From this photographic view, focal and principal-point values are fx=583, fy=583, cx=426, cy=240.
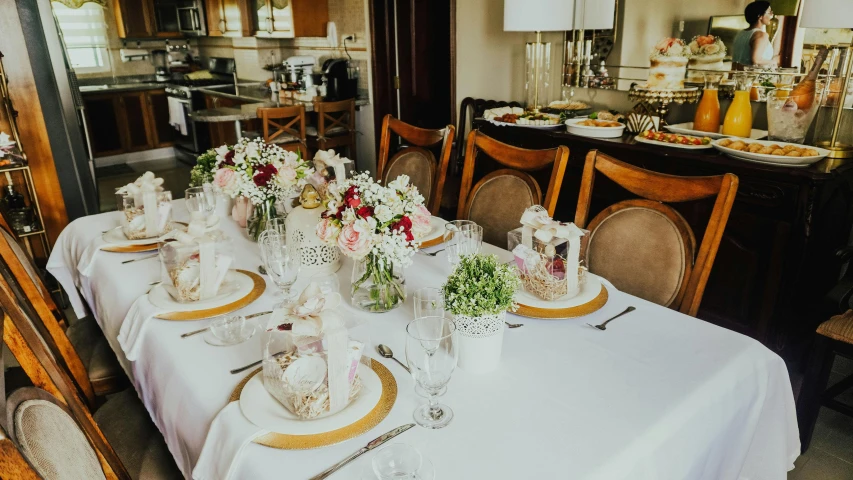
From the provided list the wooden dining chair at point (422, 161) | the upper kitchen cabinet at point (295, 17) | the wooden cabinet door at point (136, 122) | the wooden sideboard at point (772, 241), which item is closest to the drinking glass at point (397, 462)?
the wooden dining chair at point (422, 161)

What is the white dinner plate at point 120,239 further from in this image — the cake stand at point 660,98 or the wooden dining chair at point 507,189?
the cake stand at point 660,98

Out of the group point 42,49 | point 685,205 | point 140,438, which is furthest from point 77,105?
point 685,205

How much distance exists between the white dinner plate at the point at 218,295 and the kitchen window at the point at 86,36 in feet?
21.1

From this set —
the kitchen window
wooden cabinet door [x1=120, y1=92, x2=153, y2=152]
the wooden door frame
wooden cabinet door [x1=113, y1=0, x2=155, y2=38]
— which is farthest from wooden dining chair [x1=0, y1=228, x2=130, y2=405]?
the kitchen window

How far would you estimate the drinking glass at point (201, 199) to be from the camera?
1.83m

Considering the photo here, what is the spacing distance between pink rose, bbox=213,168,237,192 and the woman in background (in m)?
2.30

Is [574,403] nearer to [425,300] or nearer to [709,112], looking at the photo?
[425,300]

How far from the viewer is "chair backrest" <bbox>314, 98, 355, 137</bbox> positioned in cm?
429

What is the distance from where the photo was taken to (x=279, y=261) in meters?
1.35

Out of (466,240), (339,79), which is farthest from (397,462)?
(339,79)

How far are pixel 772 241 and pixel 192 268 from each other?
200cm

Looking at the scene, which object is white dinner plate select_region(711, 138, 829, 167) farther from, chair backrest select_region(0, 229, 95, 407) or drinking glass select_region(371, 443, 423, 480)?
chair backrest select_region(0, 229, 95, 407)

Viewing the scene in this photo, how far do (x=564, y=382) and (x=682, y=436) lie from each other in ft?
0.69

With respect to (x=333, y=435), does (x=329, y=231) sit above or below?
above
